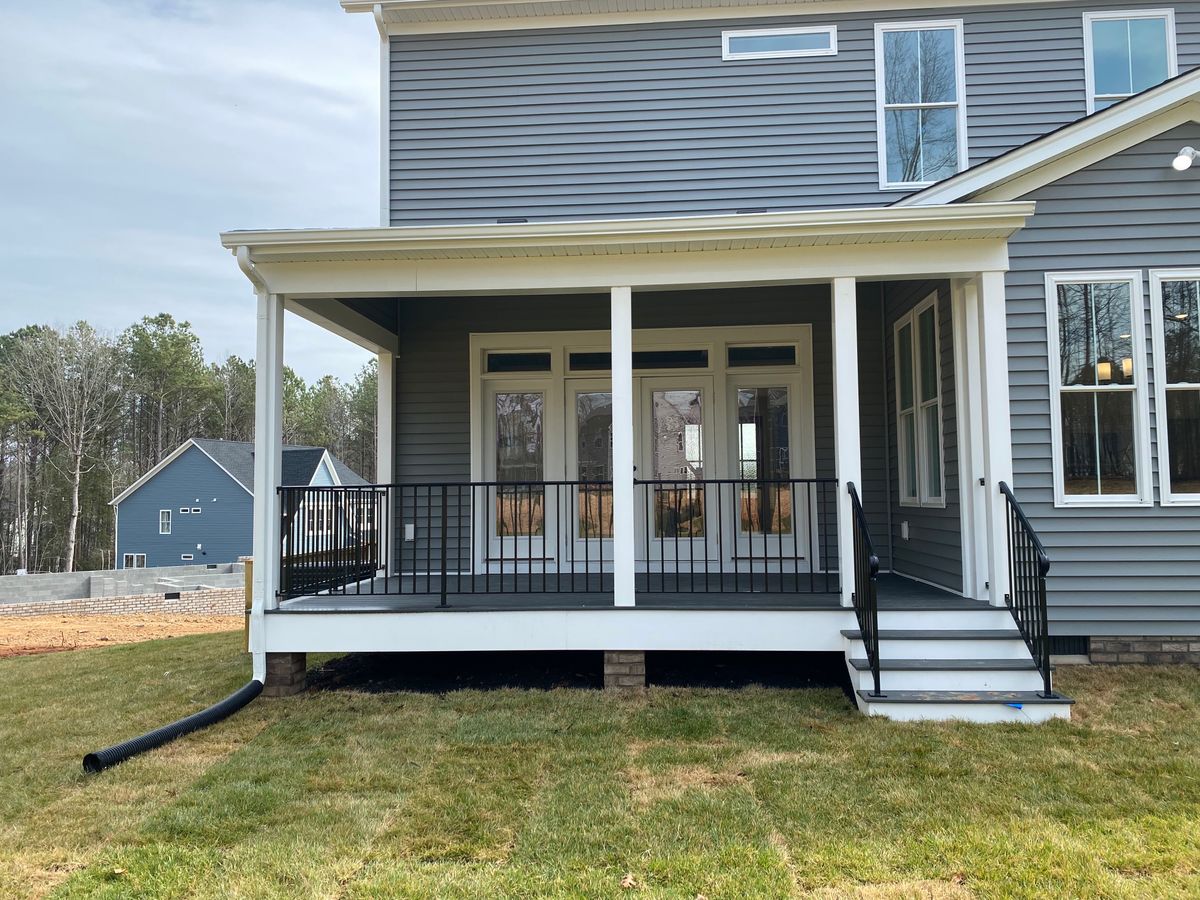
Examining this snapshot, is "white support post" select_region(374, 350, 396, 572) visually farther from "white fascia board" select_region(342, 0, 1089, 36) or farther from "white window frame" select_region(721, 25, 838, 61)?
"white window frame" select_region(721, 25, 838, 61)

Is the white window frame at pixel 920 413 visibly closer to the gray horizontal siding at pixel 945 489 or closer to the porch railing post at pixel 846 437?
the gray horizontal siding at pixel 945 489

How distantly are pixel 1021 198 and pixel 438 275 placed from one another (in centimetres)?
420

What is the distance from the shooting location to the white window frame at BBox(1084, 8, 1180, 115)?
698 centimetres

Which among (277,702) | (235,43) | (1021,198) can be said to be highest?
(235,43)

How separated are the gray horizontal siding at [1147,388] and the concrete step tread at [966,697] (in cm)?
127

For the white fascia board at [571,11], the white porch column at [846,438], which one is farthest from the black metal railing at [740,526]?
the white fascia board at [571,11]

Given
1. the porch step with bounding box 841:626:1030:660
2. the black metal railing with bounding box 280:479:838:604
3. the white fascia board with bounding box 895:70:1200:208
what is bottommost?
the porch step with bounding box 841:626:1030:660

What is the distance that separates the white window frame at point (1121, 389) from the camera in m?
5.20

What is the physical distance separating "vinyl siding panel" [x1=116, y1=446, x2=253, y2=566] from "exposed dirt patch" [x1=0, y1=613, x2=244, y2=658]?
10.6m

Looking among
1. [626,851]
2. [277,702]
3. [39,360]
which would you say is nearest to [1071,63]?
[626,851]

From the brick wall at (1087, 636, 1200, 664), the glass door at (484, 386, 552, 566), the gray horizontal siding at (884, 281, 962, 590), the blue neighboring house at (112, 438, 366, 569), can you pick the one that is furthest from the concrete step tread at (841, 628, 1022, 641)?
the blue neighboring house at (112, 438, 366, 569)

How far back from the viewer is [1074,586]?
209 inches

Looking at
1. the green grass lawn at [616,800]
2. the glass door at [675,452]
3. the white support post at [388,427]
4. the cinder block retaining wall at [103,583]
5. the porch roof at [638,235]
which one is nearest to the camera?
the green grass lawn at [616,800]

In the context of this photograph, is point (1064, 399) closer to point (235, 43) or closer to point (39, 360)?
point (235, 43)
